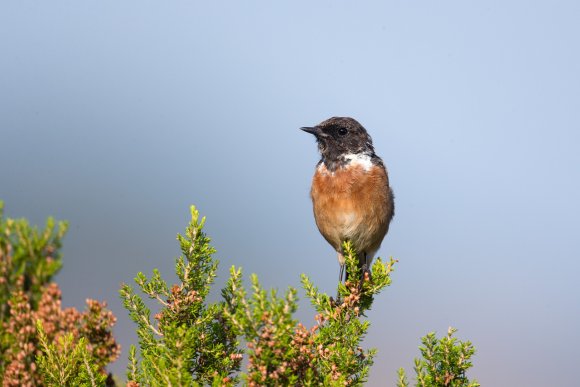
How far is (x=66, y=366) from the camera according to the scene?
13.6 ft

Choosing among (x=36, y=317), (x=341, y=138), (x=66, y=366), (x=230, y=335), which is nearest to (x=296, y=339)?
(x=230, y=335)

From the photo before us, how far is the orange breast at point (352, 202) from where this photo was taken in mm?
A: 6367

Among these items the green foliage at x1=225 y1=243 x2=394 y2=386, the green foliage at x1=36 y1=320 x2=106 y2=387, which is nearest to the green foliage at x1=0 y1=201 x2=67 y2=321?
the green foliage at x1=36 y1=320 x2=106 y2=387

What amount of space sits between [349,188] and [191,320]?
273 centimetres

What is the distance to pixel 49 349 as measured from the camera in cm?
412

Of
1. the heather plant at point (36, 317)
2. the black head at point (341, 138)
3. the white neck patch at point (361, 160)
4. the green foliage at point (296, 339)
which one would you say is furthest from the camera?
the black head at point (341, 138)

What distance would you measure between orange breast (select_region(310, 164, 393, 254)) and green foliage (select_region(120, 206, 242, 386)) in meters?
2.40

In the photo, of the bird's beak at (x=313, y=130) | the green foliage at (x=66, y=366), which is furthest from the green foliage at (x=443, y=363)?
the bird's beak at (x=313, y=130)

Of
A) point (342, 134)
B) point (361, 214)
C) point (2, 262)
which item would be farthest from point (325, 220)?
point (2, 262)

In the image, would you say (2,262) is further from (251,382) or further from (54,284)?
(251,382)

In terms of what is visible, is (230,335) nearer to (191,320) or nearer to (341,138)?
(191,320)

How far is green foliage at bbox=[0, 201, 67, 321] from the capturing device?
5.34 meters

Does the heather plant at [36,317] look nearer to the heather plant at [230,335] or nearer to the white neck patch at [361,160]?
the heather plant at [230,335]

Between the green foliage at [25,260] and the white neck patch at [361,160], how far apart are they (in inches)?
113
